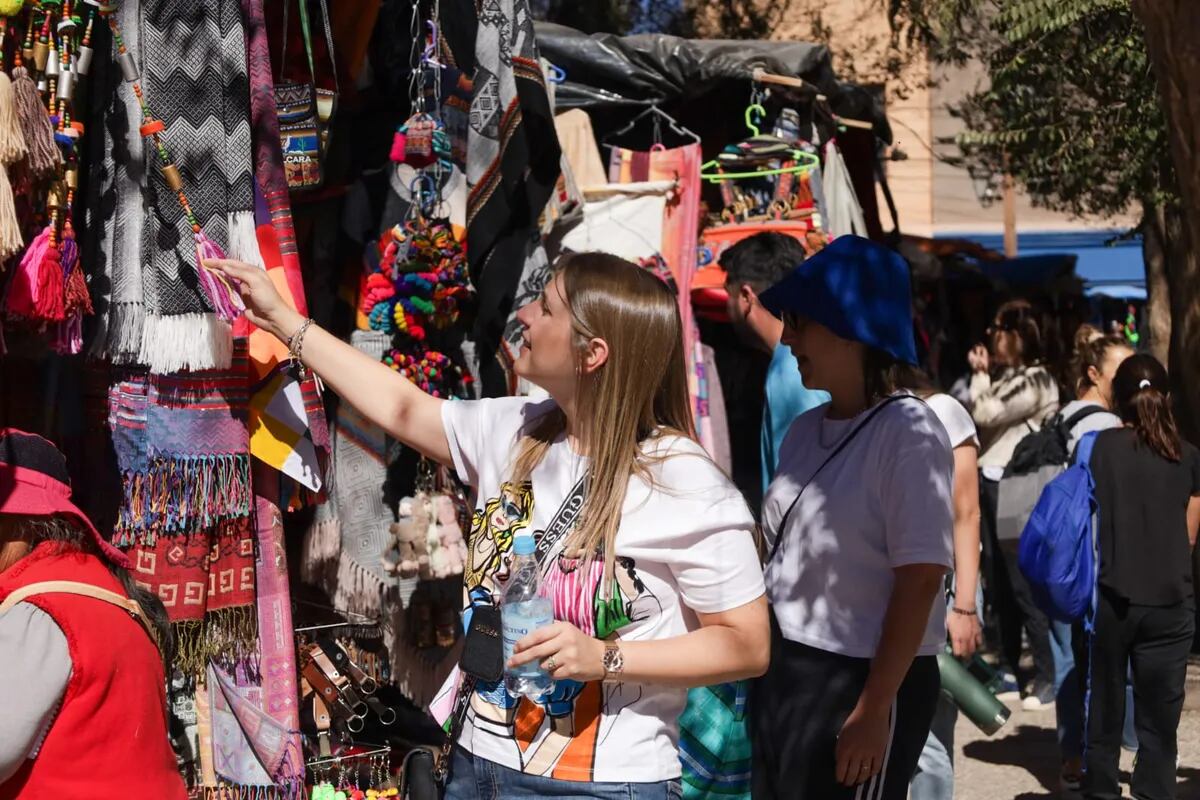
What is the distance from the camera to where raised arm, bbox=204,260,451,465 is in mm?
2744

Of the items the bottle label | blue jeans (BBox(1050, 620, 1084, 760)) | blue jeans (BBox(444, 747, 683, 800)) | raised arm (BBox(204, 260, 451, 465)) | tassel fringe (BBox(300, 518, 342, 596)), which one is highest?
raised arm (BBox(204, 260, 451, 465))

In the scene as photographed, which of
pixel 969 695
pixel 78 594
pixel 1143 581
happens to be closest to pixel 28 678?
pixel 78 594

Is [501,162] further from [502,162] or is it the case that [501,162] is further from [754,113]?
[754,113]

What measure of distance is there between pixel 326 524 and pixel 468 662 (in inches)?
63.7

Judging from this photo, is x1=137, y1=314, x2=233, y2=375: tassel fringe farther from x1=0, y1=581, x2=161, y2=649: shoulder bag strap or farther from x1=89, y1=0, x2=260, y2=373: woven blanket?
x1=0, y1=581, x2=161, y2=649: shoulder bag strap

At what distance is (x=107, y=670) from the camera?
7.92 feet

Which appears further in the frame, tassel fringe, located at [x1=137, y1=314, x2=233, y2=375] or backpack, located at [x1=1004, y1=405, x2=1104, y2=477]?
backpack, located at [x1=1004, y1=405, x2=1104, y2=477]

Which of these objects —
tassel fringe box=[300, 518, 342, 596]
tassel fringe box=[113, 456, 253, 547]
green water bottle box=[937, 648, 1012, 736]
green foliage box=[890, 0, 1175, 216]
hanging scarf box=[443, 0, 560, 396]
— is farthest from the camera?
green foliage box=[890, 0, 1175, 216]

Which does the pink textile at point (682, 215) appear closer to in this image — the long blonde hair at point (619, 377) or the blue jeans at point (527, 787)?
the long blonde hair at point (619, 377)

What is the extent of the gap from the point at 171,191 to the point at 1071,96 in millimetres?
9134

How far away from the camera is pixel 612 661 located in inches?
87.8

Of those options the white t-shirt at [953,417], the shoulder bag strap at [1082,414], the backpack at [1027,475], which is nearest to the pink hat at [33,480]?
the white t-shirt at [953,417]

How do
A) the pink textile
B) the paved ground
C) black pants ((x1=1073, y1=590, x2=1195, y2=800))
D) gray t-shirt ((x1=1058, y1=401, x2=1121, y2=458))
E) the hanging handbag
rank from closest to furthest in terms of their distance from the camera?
1. the hanging handbag
2. black pants ((x1=1073, y1=590, x2=1195, y2=800))
3. gray t-shirt ((x1=1058, y1=401, x2=1121, y2=458))
4. the pink textile
5. the paved ground

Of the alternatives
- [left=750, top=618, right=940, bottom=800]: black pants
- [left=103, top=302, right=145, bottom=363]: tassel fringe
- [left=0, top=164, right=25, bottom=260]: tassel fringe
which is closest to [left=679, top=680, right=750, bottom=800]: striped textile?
[left=750, top=618, right=940, bottom=800]: black pants
